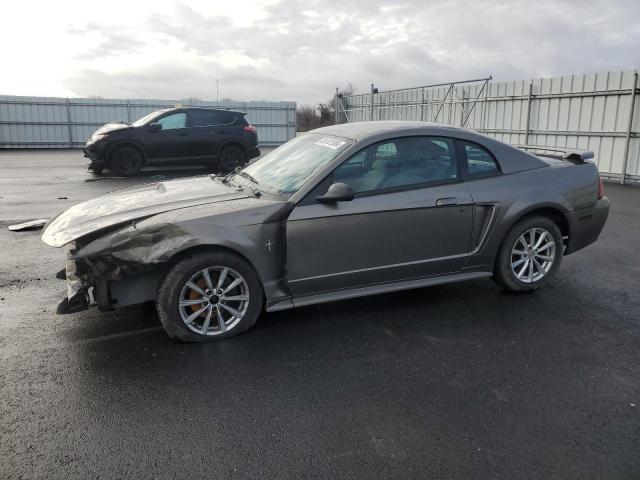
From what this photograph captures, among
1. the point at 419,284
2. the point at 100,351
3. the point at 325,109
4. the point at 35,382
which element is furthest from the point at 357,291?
the point at 325,109

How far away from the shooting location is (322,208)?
4246 millimetres

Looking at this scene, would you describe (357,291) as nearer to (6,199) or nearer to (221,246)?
(221,246)

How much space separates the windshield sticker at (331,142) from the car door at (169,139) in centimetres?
1072

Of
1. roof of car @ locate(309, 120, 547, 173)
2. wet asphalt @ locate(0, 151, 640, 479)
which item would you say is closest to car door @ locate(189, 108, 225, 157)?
wet asphalt @ locate(0, 151, 640, 479)

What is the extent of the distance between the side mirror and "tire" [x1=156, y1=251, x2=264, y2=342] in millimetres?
763

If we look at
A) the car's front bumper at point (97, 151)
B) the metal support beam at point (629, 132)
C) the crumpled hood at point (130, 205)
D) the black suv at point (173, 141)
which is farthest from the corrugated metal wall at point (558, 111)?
the crumpled hood at point (130, 205)

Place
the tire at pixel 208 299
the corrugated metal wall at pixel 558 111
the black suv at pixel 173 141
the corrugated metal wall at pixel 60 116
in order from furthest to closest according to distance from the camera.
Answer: the corrugated metal wall at pixel 60 116 < the black suv at pixel 173 141 < the corrugated metal wall at pixel 558 111 < the tire at pixel 208 299

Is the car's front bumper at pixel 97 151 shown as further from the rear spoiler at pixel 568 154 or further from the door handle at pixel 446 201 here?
the door handle at pixel 446 201

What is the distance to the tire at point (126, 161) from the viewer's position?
14492 mm

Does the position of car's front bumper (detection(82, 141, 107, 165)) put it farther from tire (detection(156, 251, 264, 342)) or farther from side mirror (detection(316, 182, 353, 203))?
side mirror (detection(316, 182, 353, 203))

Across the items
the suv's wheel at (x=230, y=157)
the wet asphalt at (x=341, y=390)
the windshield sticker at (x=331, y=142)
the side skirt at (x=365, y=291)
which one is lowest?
the wet asphalt at (x=341, y=390)

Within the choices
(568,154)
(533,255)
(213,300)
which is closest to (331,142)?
(213,300)

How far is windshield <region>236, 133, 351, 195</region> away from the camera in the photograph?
4.50m

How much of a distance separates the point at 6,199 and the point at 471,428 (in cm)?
1051
